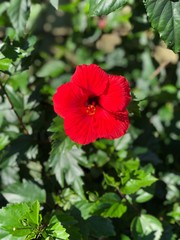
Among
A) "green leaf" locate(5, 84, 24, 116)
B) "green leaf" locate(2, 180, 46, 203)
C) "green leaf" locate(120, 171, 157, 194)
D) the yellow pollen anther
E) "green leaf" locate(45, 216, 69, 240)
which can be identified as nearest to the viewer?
"green leaf" locate(45, 216, 69, 240)

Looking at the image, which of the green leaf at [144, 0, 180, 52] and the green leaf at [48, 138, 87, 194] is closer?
the green leaf at [144, 0, 180, 52]

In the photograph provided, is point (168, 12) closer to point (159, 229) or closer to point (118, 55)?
point (159, 229)

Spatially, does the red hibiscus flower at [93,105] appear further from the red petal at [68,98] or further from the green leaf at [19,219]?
the green leaf at [19,219]

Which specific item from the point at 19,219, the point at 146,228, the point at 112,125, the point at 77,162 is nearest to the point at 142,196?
the point at 146,228

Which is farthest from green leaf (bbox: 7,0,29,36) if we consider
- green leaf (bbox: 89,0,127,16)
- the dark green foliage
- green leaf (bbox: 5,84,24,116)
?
green leaf (bbox: 89,0,127,16)

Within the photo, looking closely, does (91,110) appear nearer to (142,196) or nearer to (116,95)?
(116,95)

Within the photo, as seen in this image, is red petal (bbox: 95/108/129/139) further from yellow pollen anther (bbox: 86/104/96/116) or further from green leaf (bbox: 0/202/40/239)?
green leaf (bbox: 0/202/40/239)

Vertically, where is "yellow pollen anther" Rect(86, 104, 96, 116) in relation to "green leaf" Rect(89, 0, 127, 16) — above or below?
below
